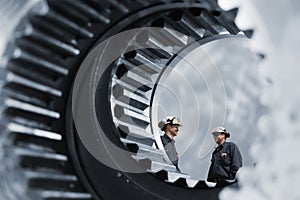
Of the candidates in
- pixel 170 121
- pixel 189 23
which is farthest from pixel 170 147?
pixel 189 23

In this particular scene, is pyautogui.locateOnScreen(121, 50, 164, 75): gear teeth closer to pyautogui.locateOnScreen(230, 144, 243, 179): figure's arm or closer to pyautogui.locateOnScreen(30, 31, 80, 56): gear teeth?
pyautogui.locateOnScreen(30, 31, 80, 56): gear teeth

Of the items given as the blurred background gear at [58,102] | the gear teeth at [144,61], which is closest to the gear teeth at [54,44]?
the blurred background gear at [58,102]

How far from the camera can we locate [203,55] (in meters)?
1.52

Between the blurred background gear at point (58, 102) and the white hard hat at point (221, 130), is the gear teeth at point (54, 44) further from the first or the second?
the white hard hat at point (221, 130)

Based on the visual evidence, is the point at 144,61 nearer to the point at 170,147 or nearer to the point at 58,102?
the point at 58,102

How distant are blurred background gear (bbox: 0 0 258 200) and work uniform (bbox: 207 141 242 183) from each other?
936 mm

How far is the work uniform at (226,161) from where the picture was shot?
1.90 meters

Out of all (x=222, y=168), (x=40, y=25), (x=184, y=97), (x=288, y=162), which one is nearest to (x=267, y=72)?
(x=288, y=162)

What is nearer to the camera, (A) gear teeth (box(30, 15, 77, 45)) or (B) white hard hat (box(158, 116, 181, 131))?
(A) gear teeth (box(30, 15, 77, 45))

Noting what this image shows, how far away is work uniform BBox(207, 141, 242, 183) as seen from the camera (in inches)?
74.8

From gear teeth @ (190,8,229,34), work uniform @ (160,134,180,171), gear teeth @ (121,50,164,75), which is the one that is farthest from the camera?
work uniform @ (160,134,180,171)

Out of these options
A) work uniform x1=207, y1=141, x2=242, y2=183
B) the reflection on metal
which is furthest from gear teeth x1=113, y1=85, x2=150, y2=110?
work uniform x1=207, y1=141, x2=242, y2=183

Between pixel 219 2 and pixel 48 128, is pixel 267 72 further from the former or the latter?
pixel 48 128

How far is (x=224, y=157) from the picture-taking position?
200 centimetres
